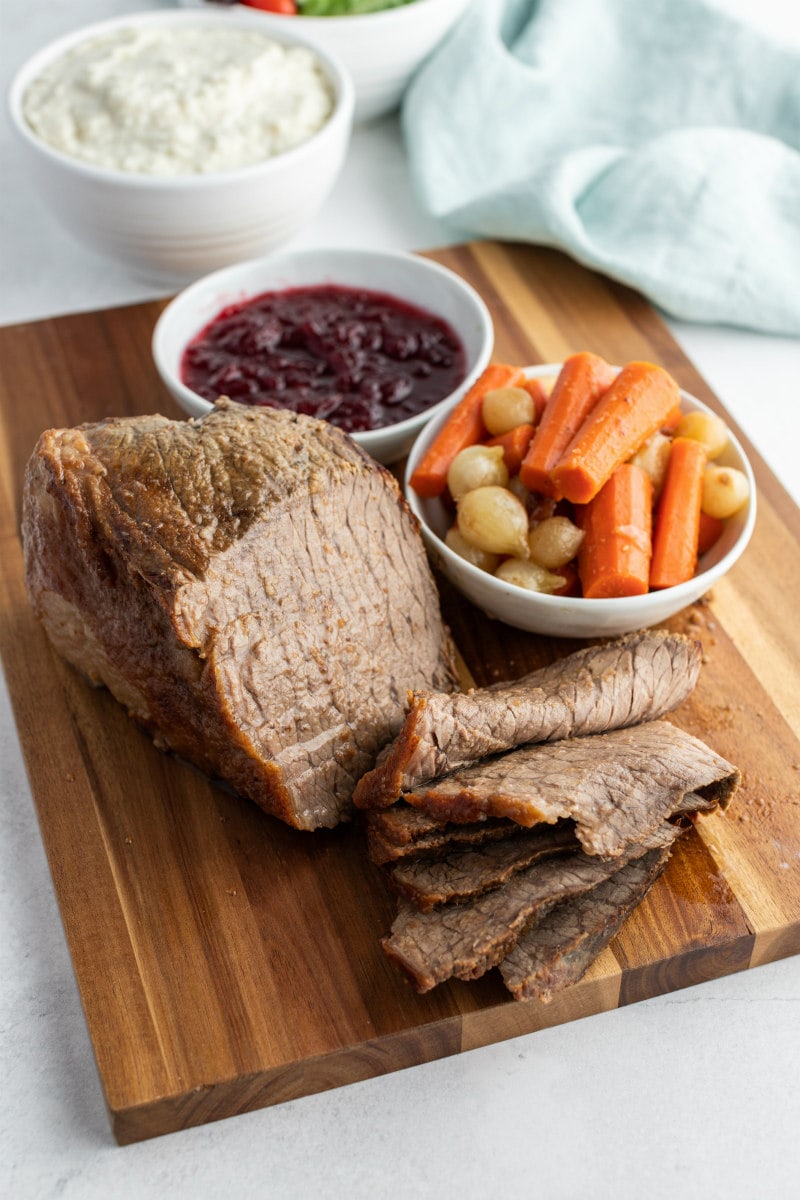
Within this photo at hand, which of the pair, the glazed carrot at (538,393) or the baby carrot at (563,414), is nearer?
the baby carrot at (563,414)

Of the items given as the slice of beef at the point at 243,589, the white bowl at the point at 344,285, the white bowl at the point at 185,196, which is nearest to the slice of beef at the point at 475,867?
the slice of beef at the point at 243,589

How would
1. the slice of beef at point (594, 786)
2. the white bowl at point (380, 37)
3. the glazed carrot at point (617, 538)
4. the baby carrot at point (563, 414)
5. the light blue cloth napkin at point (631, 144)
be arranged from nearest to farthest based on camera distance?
the slice of beef at point (594, 786) < the glazed carrot at point (617, 538) < the baby carrot at point (563, 414) < the light blue cloth napkin at point (631, 144) < the white bowl at point (380, 37)

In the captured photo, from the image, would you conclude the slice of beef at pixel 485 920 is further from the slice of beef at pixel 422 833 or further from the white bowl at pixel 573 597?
the white bowl at pixel 573 597

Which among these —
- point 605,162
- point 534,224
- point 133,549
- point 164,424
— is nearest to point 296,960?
point 133,549

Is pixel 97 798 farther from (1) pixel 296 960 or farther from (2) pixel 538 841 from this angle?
(2) pixel 538 841

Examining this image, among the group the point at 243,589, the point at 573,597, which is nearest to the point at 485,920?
the point at 243,589

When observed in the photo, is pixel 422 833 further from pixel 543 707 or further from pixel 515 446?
pixel 515 446
